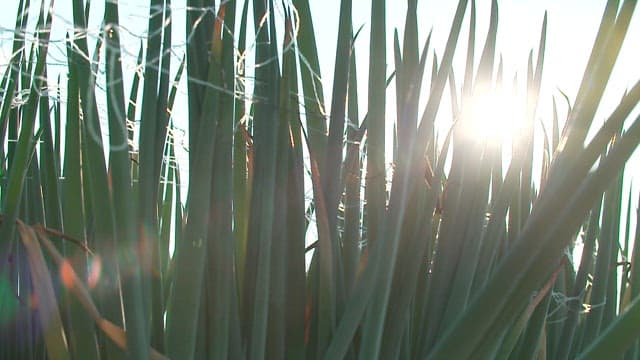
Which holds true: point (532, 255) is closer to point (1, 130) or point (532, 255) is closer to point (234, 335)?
point (234, 335)

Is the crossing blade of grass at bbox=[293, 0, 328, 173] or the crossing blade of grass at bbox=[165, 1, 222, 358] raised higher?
the crossing blade of grass at bbox=[293, 0, 328, 173]

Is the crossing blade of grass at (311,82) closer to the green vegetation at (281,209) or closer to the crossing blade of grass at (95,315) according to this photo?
the green vegetation at (281,209)

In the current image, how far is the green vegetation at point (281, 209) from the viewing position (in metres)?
0.53

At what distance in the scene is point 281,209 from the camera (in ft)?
2.04

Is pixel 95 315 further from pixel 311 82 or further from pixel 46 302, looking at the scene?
pixel 311 82

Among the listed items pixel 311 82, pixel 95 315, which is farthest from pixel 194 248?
pixel 311 82

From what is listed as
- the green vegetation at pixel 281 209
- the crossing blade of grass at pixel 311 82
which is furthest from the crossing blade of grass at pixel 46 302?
the crossing blade of grass at pixel 311 82

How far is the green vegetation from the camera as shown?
1.75 ft

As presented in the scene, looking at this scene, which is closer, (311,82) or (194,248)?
(194,248)

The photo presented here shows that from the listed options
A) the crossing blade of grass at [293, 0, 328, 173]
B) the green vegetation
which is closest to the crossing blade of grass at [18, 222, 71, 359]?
the green vegetation

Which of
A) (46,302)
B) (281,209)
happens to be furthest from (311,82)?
(46,302)

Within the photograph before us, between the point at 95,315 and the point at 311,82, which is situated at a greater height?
the point at 311,82

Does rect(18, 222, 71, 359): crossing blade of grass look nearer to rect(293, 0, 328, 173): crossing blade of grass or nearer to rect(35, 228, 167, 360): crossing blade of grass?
rect(35, 228, 167, 360): crossing blade of grass

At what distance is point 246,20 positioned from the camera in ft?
2.26
